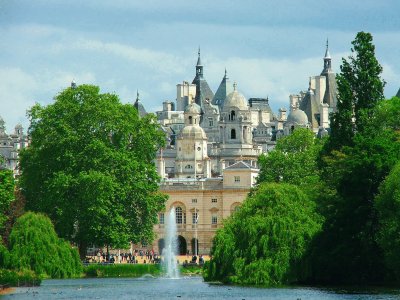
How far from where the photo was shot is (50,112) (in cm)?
11469

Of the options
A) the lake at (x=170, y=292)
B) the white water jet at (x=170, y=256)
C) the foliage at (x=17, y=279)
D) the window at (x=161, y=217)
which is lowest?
the lake at (x=170, y=292)

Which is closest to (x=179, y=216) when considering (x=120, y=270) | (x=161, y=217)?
(x=161, y=217)

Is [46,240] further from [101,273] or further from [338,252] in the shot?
[338,252]

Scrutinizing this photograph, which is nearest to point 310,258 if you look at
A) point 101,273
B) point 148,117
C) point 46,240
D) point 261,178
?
point 46,240

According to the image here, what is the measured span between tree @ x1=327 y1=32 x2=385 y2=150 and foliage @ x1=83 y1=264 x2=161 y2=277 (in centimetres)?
1794

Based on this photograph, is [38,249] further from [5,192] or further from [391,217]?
[391,217]

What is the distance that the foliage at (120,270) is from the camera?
110 meters

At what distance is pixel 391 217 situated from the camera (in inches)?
3140

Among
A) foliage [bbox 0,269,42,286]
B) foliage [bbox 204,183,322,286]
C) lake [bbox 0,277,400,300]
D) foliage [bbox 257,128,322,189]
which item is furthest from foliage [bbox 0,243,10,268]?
foliage [bbox 257,128,322,189]

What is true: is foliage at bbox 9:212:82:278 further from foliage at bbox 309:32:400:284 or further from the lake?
foliage at bbox 309:32:400:284

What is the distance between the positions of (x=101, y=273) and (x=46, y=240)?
1277cm

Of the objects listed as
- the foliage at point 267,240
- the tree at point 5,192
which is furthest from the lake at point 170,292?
the tree at point 5,192

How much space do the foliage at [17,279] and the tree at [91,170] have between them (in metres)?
15.7

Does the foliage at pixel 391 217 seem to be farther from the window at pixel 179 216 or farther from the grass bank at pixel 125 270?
the window at pixel 179 216
